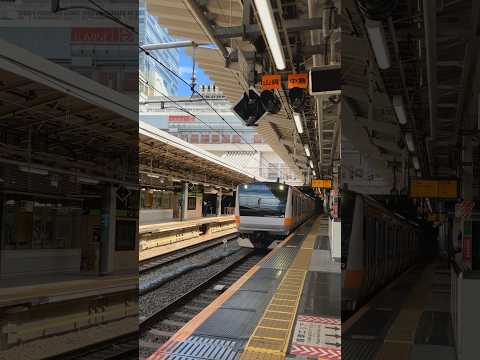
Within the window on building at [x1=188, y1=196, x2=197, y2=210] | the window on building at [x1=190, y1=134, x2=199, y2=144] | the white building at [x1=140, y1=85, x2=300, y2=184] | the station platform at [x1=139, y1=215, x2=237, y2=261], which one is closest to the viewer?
the white building at [x1=140, y1=85, x2=300, y2=184]

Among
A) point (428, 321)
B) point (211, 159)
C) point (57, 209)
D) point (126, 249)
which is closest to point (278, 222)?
point (211, 159)

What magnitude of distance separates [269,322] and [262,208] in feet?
19.7

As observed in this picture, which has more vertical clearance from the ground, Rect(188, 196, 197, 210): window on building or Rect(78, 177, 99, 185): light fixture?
Rect(78, 177, 99, 185): light fixture

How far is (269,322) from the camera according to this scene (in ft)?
A: 13.8

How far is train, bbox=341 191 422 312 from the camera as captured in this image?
3082mm

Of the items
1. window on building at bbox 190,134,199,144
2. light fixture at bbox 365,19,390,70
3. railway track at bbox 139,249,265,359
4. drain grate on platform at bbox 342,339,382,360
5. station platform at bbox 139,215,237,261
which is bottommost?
railway track at bbox 139,249,265,359

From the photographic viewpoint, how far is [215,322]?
4227 mm

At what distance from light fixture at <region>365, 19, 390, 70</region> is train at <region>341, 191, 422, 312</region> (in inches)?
35.9

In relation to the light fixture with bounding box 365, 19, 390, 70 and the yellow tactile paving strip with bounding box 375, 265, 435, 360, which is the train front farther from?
the yellow tactile paving strip with bounding box 375, 265, 435, 360

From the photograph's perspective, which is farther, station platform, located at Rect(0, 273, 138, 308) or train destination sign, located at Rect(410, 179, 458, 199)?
station platform, located at Rect(0, 273, 138, 308)

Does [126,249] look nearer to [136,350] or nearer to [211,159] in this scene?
[136,350]

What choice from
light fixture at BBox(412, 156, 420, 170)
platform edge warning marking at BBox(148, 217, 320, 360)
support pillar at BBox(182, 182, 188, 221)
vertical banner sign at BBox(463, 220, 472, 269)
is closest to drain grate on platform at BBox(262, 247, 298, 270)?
platform edge warning marking at BBox(148, 217, 320, 360)

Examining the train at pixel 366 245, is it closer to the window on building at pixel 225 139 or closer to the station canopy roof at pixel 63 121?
the station canopy roof at pixel 63 121

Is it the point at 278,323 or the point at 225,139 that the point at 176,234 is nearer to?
the point at 225,139
